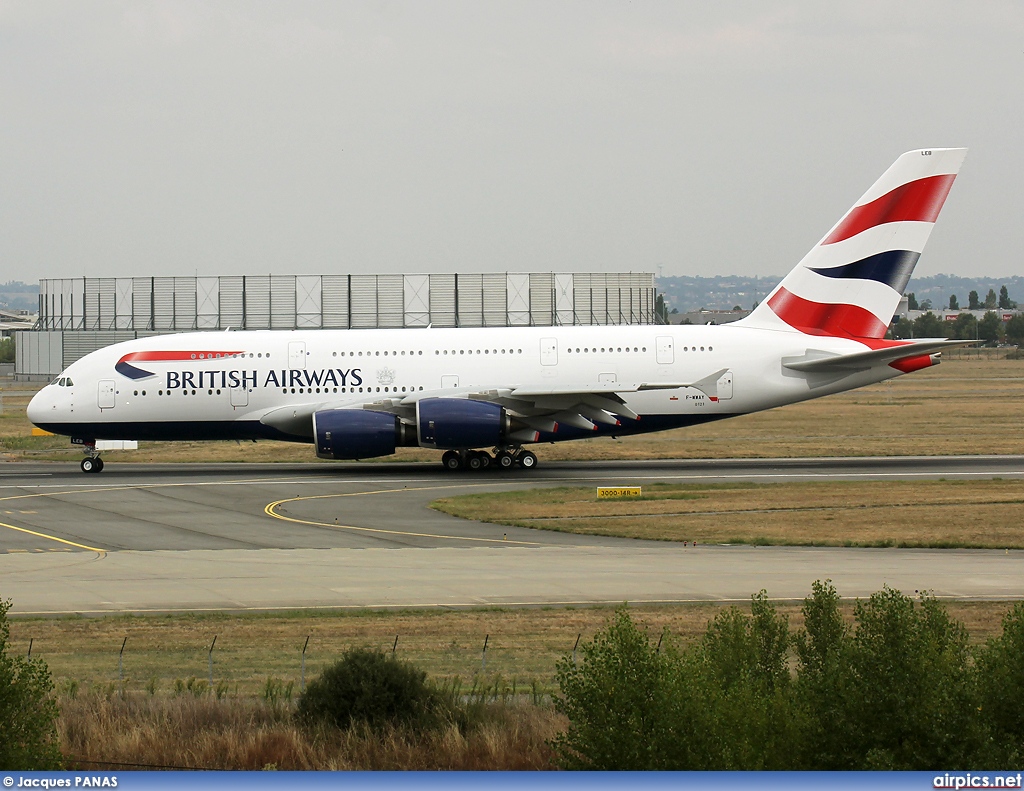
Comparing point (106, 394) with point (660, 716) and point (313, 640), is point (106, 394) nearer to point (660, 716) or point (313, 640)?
point (313, 640)

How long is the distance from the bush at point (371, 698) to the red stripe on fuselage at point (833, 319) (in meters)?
30.6

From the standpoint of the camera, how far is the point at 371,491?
116ft

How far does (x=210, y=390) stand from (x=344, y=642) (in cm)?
2582

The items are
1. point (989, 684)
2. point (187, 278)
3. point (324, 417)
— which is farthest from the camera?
point (187, 278)

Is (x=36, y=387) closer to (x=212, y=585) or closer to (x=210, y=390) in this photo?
(x=210, y=390)

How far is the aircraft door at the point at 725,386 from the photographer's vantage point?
132ft

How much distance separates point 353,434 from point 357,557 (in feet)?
45.6

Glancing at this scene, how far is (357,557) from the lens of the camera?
2427 cm

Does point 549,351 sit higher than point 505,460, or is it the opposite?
point 549,351

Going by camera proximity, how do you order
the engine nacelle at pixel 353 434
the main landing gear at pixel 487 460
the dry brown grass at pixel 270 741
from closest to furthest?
the dry brown grass at pixel 270 741
the engine nacelle at pixel 353 434
the main landing gear at pixel 487 460

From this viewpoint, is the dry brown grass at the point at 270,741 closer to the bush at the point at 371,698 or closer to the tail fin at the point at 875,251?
the bush at the point at 371,698

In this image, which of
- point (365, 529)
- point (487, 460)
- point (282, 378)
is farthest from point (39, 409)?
point (365, 529)

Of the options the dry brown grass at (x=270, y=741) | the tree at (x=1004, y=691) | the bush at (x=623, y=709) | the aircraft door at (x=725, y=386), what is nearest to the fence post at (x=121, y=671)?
the dry brown grass at (x=270, y=741)

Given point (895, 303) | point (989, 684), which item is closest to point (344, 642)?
point (989, 684)
